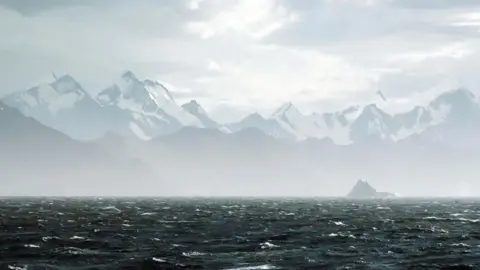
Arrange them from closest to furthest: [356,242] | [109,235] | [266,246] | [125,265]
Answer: [125,265], [266,246], [356,242], [109,235]

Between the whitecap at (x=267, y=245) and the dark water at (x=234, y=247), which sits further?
the whitecap at (x=267, y=245)

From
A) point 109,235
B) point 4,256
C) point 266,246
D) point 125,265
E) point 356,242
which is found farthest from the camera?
point 109,235

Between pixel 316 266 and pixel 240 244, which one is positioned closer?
pixel 316 266

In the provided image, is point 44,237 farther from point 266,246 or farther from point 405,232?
point 405,232

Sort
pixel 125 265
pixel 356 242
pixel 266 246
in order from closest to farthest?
pixel 125 265 → pixel 266 246 → pixel 356 242

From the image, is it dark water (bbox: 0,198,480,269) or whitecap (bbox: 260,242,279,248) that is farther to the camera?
whitecap (bbox: 260,242,279,248)

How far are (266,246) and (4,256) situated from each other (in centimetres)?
1903

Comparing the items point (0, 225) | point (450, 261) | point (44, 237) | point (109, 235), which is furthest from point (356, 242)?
point (0, 225)

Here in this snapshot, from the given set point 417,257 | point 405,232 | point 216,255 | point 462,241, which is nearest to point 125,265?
point 216,255

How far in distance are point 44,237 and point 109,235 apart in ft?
18.8

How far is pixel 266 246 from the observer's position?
52.7 metres

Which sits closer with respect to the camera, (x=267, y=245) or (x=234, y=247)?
(x=234, y=247)

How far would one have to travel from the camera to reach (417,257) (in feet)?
153

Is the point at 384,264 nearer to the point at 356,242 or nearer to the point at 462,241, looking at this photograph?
the point at 356,242
